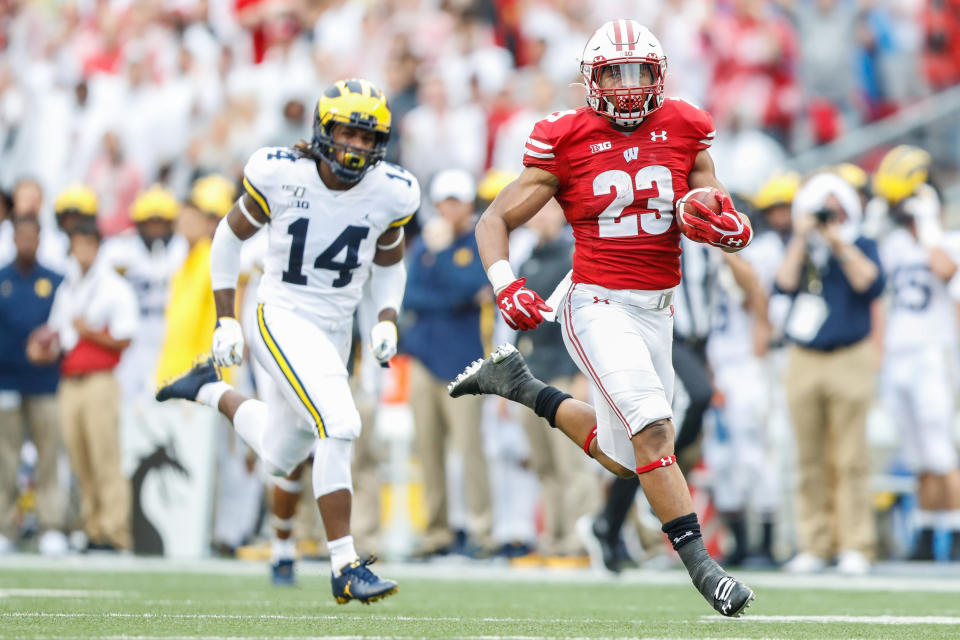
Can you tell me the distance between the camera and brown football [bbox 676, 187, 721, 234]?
5.58 meters

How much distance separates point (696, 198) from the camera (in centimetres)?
564

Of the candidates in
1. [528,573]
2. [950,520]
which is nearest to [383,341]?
[528,573]

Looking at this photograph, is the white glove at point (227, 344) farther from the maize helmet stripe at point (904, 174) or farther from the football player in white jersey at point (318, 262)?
the maize helmet stripe at point (904, 174)

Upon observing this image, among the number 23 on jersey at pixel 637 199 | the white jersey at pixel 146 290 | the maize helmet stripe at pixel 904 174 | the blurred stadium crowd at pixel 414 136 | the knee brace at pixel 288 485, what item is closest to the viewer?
the number 23 on jersey at pixel 637 199

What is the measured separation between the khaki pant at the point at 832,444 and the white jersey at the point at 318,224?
3.49 m

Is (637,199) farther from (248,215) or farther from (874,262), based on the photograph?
(874,262)

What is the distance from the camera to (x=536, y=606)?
6566 mm

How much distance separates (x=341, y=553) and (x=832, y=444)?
169 inches

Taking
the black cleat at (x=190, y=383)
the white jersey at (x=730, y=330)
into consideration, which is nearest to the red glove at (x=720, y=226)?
the black cleat at (x=190, y=383)

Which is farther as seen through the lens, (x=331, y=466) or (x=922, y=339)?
(x=922, y=339)

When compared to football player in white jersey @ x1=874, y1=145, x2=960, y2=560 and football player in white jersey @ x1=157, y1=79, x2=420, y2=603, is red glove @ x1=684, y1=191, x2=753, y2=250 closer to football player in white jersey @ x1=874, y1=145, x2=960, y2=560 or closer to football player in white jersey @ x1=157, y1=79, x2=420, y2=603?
football player in white jersey @ x1=157, y1=79, x2=420, y2=603

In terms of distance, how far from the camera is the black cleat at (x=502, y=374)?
6.45 meters

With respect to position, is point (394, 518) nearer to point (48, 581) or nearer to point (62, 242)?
point (62, 242)

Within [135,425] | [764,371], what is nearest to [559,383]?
[764,371]
